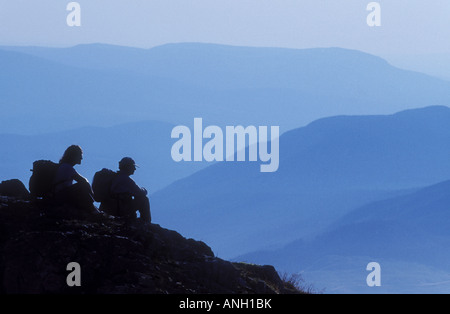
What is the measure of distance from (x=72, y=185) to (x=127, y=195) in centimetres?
118

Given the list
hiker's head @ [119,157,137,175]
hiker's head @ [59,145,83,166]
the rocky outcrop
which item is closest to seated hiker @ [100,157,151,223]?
hiker's head @ [119,157,137,175]

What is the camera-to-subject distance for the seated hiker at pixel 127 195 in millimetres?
15812

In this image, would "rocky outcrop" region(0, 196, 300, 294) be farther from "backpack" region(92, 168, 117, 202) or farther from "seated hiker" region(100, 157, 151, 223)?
"backpack" region(92, 168, 117, 202)

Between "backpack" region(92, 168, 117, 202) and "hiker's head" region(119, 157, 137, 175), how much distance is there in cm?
75

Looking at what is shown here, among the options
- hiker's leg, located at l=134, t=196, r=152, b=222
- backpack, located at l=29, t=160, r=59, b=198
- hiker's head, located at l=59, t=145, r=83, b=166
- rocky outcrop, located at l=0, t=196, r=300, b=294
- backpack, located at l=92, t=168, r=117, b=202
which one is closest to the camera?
rocky outcrop, located at l=0, t=196, r=300, b=294

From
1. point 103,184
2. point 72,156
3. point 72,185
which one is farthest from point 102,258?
point 103,184

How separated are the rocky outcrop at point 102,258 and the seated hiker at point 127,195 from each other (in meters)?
0.64

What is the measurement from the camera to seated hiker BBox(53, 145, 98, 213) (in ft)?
49.5

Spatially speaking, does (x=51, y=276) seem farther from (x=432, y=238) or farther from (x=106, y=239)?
(x=432, y=238)

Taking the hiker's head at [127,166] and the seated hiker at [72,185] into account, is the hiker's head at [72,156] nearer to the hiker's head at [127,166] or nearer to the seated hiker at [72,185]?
the seated hiker at [72,185]

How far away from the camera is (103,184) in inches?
653
